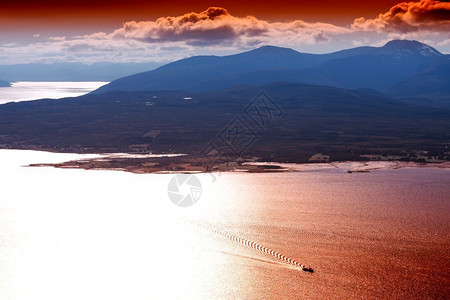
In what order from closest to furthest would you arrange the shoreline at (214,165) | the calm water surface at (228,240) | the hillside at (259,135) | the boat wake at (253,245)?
the calm water surface at (228,240) → the boat wake at (253,245) → the shoreline at (214,165) → the hillside at (259,135)

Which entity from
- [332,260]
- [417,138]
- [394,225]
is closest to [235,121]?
[417,138]

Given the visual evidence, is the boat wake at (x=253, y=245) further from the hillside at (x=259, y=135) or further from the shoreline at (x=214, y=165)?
the hillside at (x=259, y=135)

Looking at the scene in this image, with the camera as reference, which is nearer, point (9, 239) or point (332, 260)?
point (332, 260)

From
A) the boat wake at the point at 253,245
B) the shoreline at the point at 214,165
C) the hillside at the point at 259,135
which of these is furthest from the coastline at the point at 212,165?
the boat wake at the point at 253,245

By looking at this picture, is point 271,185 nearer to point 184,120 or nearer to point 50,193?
point 50,193

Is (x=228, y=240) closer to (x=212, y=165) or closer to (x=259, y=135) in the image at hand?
(x=212, y=165)

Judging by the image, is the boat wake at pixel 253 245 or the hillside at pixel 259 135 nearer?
the boat wake at pixel 253 245

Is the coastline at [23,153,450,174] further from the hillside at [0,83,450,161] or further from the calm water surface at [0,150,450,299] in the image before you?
the calm water surface at [0,150,450,299]

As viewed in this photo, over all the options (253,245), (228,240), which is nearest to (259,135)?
(228,240)
